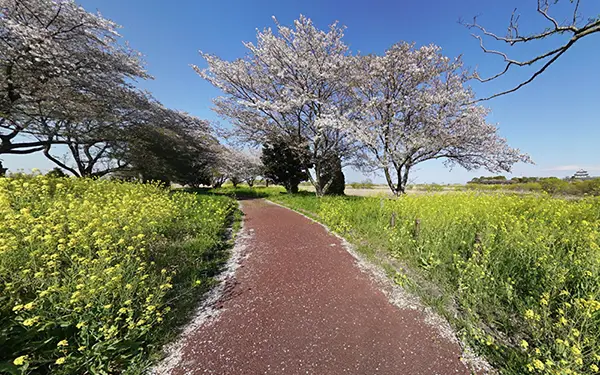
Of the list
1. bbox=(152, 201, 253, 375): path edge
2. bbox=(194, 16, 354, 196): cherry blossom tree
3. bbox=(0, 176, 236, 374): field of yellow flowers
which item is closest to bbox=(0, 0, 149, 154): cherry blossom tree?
bbox=(194, 16, 354, 196): cherry blossom tree

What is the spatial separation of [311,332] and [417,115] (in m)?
11.8

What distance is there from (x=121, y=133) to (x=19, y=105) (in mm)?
4245

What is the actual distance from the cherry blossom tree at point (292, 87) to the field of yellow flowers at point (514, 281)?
7.39 m

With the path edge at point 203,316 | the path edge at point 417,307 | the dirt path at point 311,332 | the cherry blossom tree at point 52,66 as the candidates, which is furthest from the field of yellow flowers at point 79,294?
the cherry blossom tree at point 52,66

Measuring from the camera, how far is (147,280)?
9.54 feet

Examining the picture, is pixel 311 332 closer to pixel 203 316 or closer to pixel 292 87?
pixel 203 316

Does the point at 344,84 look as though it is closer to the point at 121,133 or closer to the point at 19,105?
the point at 121,133

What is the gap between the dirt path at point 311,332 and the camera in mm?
2094

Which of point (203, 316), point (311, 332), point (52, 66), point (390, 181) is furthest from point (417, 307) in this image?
point (52, 66)

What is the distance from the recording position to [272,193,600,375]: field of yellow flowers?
6.44 feet

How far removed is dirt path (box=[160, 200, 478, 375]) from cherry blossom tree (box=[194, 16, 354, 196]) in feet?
28.4

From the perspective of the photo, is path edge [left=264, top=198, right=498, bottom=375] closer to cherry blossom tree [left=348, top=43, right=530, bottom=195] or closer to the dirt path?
the dirt path

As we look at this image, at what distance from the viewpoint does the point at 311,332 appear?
2.54 m

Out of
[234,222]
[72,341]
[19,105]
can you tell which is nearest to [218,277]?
[72,341]
